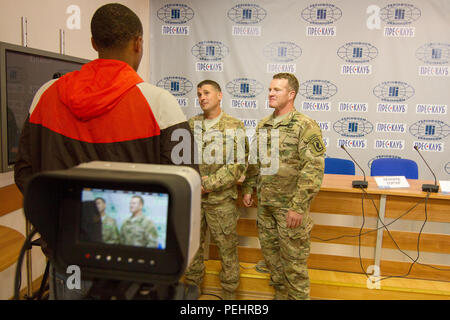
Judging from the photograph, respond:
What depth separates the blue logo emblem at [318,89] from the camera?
12.3 feet

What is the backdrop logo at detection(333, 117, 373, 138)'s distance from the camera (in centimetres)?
376

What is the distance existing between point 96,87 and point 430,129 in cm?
387

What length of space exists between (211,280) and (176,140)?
5.56ft

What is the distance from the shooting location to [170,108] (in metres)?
0.87

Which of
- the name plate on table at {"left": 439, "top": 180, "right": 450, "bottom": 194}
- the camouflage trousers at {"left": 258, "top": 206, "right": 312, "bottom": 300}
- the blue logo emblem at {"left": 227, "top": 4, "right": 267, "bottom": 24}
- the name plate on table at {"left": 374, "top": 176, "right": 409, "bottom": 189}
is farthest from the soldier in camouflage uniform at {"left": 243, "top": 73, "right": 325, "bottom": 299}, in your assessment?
the blue logo emblem at {"left": 227, "top": 4, "right": 267, "bottom": 24}

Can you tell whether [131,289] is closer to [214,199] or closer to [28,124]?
[28,124]

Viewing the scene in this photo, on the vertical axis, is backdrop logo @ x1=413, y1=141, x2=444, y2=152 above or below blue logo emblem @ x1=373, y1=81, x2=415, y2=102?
below

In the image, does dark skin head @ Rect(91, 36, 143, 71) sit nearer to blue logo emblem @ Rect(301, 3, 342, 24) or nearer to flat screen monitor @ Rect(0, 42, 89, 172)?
flat screen monitor @ Rect(0, 42, 89, 172)

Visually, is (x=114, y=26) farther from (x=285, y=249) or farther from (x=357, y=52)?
(x=357, y=52)

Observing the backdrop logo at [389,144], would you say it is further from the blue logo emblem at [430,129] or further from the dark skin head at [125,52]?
the dark skin head at [125,52]

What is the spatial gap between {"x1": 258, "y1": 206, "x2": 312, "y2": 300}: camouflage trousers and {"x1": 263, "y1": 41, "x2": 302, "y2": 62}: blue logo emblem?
7.35 ft

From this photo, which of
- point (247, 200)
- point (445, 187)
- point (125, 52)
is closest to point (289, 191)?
point (247, 200)

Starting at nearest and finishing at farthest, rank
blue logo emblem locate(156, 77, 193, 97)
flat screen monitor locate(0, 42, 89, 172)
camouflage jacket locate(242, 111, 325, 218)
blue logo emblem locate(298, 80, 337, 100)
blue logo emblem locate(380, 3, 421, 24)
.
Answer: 1. flat screen monitor locate(0, 42, 89, 172)
2. camouflage jacket locate(242, 111, 325, 218)
3. blue logo emblem locate(380, 3, 421, 24)
4. blue logo emblem locate(298, 80, 337, 100)
5. blue logo emblem locate(156, 77, 193, 97)

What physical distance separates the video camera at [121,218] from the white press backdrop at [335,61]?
333 cm
